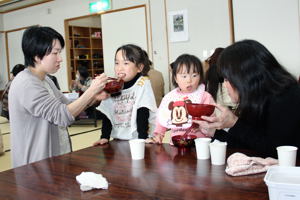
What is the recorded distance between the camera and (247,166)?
105 cm

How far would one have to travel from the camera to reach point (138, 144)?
1319mm

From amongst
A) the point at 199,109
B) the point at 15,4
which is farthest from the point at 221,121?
the point at 15,4

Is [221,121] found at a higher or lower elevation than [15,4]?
lower

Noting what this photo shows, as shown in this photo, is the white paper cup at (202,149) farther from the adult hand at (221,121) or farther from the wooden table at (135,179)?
the adult hand at (221,121)

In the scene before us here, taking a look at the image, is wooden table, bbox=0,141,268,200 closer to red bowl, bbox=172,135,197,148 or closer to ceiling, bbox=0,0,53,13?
red bowl, bbox=172,135,197,148

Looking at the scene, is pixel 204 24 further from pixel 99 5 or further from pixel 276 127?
pixel 276 127

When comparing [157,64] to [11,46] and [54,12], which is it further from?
[11,46]

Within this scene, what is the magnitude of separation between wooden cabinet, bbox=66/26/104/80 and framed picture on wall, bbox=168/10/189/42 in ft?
10.6

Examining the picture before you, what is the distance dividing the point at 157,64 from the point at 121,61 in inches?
171

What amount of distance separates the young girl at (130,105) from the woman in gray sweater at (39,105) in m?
0.12

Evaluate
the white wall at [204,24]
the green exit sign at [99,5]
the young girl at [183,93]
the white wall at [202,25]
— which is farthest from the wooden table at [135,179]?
the green exit sign at [99,5]

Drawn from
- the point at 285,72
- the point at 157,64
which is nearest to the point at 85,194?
the point at 285,72

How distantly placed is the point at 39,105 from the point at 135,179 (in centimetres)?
79

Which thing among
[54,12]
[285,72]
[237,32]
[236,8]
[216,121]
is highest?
[54,12]
